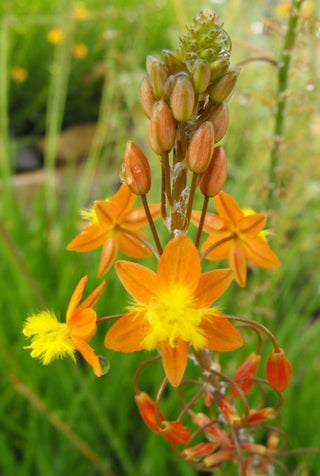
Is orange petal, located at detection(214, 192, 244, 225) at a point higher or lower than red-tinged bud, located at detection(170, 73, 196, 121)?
lower

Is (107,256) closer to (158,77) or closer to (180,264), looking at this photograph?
(180,264)

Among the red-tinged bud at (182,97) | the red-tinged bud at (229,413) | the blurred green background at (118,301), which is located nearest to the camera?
the red-tinged bud at (182,97)

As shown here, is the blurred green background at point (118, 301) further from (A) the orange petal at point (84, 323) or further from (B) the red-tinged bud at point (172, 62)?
(B) the red-tinged bud at point (172, 62)

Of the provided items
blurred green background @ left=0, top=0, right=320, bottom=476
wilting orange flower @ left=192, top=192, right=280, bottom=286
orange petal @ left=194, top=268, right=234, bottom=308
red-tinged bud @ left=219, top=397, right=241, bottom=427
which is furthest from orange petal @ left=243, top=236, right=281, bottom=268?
blurred green background @ left=0, top=0, right=320, bottom=476

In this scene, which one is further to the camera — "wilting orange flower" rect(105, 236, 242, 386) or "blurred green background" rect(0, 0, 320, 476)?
"blurred green background" rect(0, 0, 320, 476)

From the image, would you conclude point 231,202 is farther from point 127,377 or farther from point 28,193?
point 28,193

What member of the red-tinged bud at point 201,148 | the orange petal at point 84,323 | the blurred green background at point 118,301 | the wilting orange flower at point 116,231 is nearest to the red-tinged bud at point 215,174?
the red-tinged bud at point 201,148

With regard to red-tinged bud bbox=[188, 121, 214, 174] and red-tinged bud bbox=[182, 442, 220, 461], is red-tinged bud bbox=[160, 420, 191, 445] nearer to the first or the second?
red-tinged bud bbox=[182, 442, 220, 461]

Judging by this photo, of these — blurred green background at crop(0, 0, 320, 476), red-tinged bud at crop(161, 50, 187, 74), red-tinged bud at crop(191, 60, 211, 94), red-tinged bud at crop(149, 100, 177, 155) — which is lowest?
blurred green background at crop(0, 0, 320, 476)
